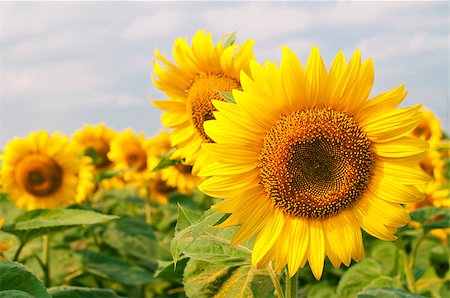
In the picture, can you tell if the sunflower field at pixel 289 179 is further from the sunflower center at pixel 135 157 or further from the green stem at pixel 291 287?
the sunflower center at pixel 135 157

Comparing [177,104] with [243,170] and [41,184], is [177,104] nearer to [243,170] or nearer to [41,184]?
[243,170]

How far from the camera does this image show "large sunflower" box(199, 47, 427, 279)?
6.52ft

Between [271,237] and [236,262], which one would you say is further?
[236,262]

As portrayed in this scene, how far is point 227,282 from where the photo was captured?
2217 millimetres

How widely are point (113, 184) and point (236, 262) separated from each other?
494 centimetres

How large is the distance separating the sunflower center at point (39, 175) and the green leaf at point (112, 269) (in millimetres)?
765

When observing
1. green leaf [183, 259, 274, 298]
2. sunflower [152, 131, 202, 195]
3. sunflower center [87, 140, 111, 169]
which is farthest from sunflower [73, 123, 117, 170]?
green leaf [183, 259, 274, 298]

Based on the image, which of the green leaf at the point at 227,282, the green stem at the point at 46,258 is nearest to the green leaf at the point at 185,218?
the green leaf at the point at 227,282

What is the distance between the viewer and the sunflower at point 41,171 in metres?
4.77

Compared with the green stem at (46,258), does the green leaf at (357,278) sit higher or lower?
lower

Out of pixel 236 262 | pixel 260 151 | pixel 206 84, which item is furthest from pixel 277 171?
pixel 206 84

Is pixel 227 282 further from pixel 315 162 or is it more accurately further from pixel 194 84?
pixel 194 84

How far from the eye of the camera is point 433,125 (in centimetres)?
638

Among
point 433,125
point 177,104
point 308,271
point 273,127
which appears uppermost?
point 177,104
